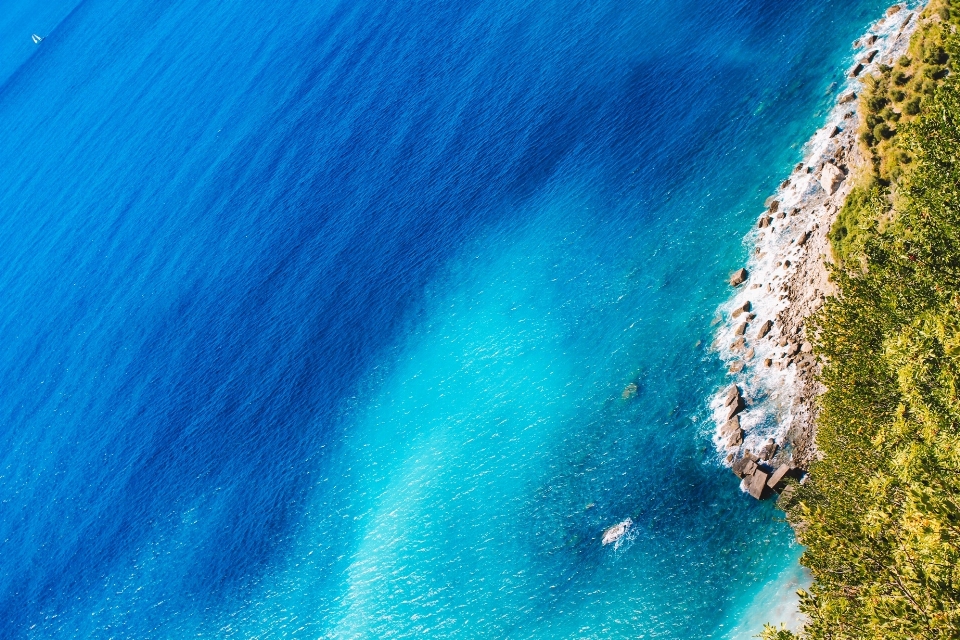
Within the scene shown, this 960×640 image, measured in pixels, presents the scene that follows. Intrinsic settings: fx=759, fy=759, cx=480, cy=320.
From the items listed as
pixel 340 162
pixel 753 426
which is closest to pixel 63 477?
pixel 340 162

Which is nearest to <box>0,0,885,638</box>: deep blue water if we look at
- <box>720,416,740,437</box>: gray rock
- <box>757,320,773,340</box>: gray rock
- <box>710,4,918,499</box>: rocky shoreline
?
<box>720,416,740,437</box>: gray rock

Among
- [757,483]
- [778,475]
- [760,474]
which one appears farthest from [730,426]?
[778,475]

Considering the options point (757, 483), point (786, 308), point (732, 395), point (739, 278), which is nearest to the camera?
point (757, 483)

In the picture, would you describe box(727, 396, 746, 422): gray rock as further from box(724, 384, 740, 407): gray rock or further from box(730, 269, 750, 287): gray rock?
box(730, 269, 750, 287): gray rock

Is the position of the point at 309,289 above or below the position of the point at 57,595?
above

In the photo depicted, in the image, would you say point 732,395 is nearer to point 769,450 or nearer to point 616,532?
point 769,450

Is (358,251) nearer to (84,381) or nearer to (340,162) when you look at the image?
(340,162)
